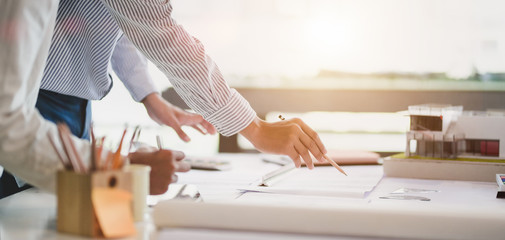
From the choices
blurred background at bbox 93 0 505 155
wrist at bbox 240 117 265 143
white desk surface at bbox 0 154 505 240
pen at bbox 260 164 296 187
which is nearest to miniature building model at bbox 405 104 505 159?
white desk surface at bbox 0 154 505 240

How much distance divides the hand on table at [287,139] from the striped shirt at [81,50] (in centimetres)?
44

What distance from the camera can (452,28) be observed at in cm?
307

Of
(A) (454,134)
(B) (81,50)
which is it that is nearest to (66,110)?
(B) (81,50)

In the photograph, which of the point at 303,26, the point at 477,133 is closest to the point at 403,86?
the point at 303,26

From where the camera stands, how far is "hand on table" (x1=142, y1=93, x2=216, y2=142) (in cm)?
166

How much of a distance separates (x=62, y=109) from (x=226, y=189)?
52 cm

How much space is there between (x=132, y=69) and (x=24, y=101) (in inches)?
35.3

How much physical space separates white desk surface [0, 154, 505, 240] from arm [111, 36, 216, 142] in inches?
6.9

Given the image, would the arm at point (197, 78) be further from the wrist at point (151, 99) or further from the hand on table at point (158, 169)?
the wrist at point (151, 99)

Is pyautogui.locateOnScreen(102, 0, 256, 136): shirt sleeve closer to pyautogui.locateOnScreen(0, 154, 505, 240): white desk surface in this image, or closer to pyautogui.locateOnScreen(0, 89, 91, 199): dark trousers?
pyautogui.locateOnScreen(0, 154, 505, 240): white desk surface

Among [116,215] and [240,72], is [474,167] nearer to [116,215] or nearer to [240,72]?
[116,215]

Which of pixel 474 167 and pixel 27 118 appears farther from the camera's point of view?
pixel 474 167

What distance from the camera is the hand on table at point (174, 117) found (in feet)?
5.43

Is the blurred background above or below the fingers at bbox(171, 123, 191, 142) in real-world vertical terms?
above
